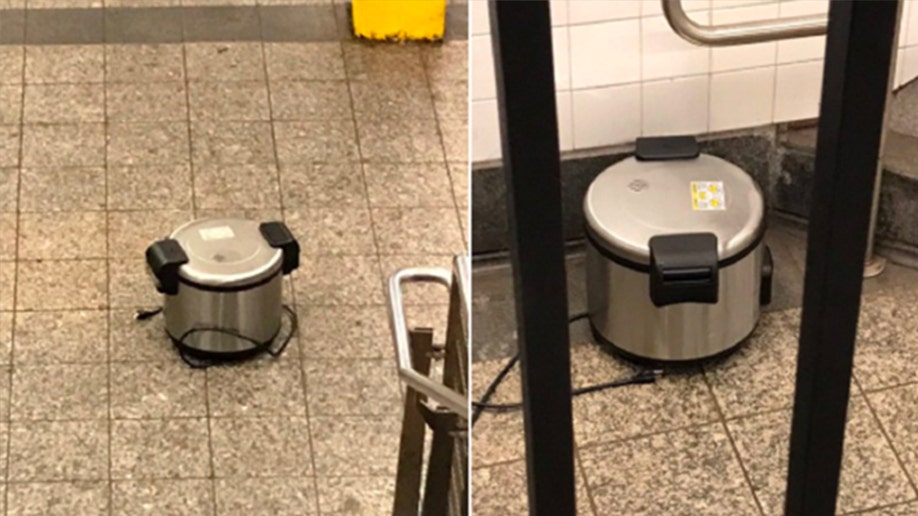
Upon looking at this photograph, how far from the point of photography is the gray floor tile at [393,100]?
3.53 metres

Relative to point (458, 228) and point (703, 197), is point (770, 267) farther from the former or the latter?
point (458, 228)

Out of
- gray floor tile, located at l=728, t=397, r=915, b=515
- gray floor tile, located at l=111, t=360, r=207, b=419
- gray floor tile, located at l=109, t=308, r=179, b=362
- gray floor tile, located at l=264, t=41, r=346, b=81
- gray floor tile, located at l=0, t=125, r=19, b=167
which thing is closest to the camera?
gray floor tile, located at l=728, t=397, r=915, b=515

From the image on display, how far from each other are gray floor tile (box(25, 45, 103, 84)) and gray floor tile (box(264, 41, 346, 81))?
0.44 meters

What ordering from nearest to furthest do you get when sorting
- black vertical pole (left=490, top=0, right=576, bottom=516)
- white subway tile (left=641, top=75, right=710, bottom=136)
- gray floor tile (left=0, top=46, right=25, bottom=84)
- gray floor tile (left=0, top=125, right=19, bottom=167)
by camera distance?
black vertical pole (left=490, top=0, right=576, bottom=516)
white subway tile (left=641, top=75, right=710, bottom=136)
gray floor tile (left=0, top=125, right=19, bottom=167)
gray floor tile (left=0, top=46, right=25, bottom=84)

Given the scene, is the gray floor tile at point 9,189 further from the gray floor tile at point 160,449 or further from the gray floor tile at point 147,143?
the gray floor tile at point 160,449

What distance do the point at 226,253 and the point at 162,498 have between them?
505 millimetres

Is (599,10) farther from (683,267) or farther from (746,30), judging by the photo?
(683,267)

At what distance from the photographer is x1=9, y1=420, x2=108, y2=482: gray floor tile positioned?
2.64 meters

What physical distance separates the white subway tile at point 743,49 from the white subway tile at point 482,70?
→ 441 mm

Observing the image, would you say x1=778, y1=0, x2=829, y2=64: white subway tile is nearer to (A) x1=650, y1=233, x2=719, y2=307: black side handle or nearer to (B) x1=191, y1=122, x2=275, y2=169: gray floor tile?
(A) x1=650, y1=233, x2=719, y2=307: black side handle

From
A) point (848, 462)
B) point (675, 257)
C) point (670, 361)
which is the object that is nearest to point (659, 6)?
point (675, 257)

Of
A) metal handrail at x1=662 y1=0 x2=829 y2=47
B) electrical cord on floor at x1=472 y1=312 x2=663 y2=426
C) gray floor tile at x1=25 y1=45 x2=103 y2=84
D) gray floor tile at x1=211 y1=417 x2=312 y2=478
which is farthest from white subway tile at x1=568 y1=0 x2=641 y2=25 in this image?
gray floor tile at x1=25 y1=45 x2=103 y2=84

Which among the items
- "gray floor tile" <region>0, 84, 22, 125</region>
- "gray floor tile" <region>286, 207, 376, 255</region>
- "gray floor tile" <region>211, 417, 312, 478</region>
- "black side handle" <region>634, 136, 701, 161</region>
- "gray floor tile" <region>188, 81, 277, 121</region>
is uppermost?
"black side handle" <region>634, 136, 701, 161</region>

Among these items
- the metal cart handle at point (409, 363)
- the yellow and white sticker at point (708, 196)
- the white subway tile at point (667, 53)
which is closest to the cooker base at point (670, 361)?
the yellow and white sticker at point (708, 196)
